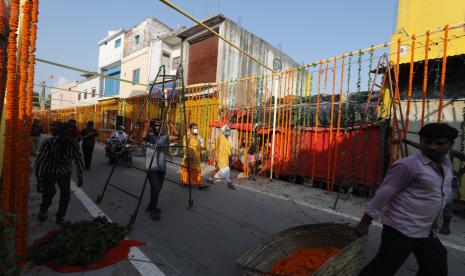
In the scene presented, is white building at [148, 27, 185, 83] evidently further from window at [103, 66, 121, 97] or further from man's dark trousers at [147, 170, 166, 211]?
man's dark trousers at [147, 170, 166, 211]

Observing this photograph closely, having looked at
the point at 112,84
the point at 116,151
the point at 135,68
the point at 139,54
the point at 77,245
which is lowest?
the point at 77,245

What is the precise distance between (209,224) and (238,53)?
50.3ft

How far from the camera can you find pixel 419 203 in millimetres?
2248

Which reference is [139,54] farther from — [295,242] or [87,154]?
[295,242]

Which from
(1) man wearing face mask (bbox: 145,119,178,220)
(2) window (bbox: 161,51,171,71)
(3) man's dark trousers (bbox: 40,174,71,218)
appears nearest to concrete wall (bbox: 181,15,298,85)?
(2) window (bbox: 161,51,171,71)

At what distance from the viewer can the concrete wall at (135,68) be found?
23.8m

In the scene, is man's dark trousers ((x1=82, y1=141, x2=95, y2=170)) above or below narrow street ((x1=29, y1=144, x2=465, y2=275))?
above

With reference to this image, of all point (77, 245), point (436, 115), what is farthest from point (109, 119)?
point (436, 115)

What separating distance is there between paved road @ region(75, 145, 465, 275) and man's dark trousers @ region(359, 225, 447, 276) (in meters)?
1.13

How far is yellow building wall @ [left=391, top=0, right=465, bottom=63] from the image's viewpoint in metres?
7.21

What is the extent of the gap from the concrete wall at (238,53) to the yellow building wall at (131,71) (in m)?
8.84

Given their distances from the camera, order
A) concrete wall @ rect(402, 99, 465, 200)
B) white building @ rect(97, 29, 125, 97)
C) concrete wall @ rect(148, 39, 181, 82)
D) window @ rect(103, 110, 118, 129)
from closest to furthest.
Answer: concrete wall @ rect(402, 99, 465, 200), concrete wall @ rect(148, 39, 181, 82), window @ rect(103, 110, 118, 129), white building @ rect(97, 29, 125, 97)

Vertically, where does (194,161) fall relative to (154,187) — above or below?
above

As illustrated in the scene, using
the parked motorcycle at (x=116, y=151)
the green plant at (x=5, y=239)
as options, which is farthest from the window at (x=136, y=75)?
the green plant at (x=5, y=239)
